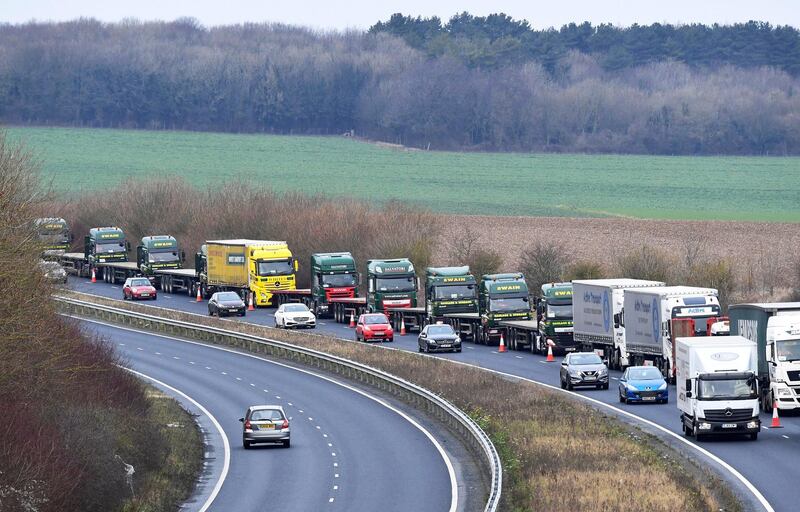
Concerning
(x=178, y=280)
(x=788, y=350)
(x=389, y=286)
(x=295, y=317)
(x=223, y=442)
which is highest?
(x=788, y=350)

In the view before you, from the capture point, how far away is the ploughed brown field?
324 ft

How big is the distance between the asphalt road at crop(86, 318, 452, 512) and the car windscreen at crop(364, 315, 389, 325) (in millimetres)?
6000

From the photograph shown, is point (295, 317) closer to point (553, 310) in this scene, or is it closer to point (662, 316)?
point (553, 310)

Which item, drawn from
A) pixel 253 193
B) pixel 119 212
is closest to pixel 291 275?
pixel 253 193

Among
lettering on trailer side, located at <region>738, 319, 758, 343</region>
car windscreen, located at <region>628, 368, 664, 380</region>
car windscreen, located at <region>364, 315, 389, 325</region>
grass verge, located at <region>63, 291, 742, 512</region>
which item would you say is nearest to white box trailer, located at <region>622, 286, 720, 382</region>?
car windscreen, located at <region>628, 368, 664, 380</region>

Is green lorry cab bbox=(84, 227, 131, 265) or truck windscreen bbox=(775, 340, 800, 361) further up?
truck windscreen bbox=(775, 340, 800, 361)

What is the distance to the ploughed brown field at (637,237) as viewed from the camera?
98.7 metres

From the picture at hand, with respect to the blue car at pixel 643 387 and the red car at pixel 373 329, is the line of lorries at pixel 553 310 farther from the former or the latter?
the red car at pixel 373 329

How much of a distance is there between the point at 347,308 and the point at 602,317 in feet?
79.4

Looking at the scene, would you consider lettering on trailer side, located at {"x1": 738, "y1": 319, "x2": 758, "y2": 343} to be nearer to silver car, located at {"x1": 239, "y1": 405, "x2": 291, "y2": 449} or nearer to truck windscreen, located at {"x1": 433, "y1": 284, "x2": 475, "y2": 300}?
silver car, located at {"x1": 239, "y1": 405, "x2": 291, "y2": 449}

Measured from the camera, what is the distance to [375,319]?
74250mm

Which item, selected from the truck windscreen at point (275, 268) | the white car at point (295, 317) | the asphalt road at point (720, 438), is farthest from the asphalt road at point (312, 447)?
the truck windscreen at point (275, 268)

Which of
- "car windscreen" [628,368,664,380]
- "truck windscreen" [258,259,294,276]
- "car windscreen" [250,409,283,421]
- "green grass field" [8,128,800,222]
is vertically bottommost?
Result: "green grass field" [8,128,800,222]

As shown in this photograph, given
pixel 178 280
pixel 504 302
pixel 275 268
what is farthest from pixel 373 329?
pixel 178 280
